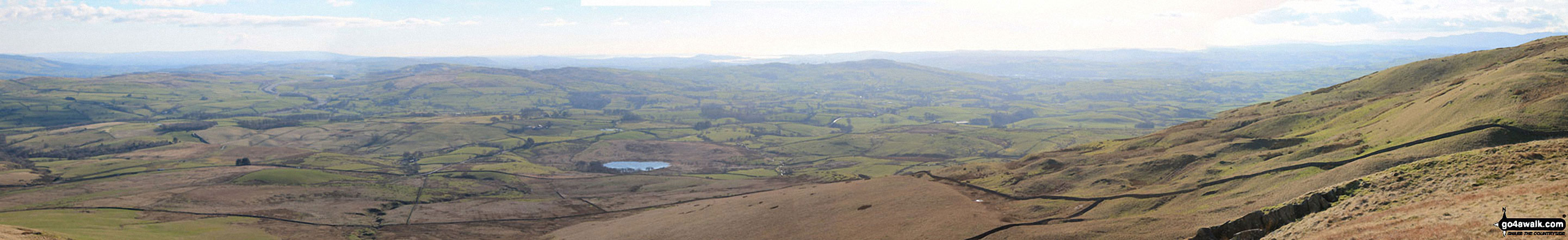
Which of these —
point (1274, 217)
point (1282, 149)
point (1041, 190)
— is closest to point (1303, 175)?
point (1282, 149)

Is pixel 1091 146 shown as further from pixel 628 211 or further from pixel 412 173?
pixel 412 173

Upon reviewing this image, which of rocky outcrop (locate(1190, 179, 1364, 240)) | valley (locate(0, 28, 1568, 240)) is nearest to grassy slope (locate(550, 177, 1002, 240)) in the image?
valley (locate(0, 28, 1568, 240))

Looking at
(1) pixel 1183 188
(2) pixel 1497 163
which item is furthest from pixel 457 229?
(2) pixel 1497 163

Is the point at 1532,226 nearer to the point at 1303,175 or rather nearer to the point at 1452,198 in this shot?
the point at 1452,198

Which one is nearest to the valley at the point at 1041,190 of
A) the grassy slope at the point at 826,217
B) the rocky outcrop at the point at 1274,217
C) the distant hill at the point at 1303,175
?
the rocky outcrop at the point at 1274,217

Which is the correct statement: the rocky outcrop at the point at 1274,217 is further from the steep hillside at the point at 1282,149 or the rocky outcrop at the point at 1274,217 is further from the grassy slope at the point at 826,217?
the grassy slope at the point at 826,217

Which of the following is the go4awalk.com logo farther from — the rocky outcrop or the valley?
the rocky outcrop
